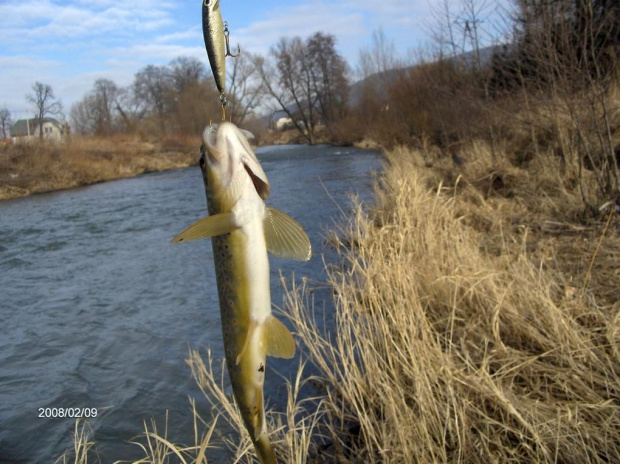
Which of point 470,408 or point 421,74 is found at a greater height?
point 421,74

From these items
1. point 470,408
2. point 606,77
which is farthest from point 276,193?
point 470,408

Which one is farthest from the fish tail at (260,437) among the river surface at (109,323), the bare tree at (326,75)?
the bare tree at (326,75)

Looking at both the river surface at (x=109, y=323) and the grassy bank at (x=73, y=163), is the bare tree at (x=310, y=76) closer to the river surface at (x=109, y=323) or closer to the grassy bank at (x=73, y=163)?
the grassy bank at (x=73, y=163)

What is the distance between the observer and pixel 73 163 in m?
25.3

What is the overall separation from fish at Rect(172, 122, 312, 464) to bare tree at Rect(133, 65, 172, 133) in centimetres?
7098

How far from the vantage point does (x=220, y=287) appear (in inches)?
61.6

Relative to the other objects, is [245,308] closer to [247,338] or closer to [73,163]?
[247,338]

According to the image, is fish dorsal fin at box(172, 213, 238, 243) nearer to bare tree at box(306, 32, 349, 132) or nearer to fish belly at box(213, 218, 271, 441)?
fish belly at box(213, 218, 271, 441)

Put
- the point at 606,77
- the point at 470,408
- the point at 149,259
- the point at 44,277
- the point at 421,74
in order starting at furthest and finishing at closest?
the point at 421,74 < the point at 149,259 < the point at 44,277 < the point at 606,77 < the point at 470,408

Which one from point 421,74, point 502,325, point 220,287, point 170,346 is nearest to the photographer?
point 220,287

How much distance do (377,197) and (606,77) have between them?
→ 14.0 ft

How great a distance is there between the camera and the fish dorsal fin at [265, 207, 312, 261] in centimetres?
148

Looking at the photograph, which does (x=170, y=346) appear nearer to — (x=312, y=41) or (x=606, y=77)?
(x=606, y=77)

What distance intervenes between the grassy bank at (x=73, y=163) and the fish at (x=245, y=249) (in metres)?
22.9
